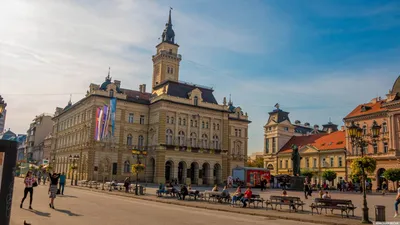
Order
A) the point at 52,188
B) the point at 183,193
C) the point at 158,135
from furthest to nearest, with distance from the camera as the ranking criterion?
the point at 158,135, the point at 183,193, the point at 52,188

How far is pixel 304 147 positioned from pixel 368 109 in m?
18.3

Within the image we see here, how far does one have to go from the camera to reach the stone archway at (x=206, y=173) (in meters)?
69.2

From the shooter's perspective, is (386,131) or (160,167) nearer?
(160,167)

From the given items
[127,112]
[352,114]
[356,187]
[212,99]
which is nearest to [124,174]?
[127,112]

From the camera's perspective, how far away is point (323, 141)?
266ft

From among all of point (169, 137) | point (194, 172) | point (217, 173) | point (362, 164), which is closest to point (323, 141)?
point (217, 173)

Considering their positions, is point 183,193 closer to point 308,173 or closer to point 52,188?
point 52,188

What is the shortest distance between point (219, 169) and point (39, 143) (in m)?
81.0

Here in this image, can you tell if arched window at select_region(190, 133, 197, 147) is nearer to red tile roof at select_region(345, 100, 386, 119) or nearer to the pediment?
the pediment

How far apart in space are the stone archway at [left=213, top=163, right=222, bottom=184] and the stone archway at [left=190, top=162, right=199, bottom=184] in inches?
193

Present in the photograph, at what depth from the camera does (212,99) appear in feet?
246

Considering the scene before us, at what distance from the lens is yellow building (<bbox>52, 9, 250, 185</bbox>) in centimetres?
6291

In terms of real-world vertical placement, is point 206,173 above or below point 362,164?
below

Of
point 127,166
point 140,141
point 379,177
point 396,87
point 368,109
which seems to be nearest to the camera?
point 396,87
